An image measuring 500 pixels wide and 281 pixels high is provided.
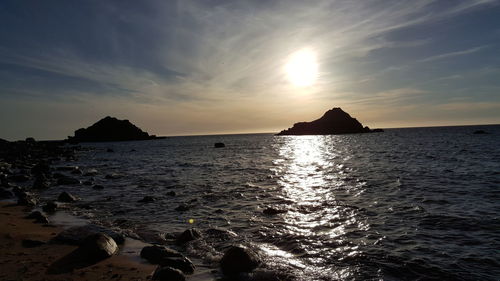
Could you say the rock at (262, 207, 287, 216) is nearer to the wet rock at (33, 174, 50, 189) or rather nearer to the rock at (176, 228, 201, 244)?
the rock at (176, 228, 201, 244)

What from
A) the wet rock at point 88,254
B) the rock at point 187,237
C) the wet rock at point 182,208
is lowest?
the wet rock at point 182,208

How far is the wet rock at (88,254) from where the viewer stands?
823cm

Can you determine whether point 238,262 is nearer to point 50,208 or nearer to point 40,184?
point 50,208

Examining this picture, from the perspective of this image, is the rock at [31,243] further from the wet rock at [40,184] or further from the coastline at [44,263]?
the wet rock at [40,184]

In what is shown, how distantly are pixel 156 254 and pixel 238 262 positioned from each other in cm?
267

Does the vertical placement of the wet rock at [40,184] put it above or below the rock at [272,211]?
above

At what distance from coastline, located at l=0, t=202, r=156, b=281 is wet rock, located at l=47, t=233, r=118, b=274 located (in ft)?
0.61

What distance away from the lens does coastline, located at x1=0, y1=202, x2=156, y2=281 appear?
299 inches

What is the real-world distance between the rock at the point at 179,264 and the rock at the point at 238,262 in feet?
3.11

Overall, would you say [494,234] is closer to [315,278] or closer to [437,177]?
[315,278]

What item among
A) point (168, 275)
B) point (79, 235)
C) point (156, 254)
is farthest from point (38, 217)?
point (168, 275)

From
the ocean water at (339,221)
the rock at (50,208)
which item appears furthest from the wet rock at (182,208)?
the rock at (50,208)

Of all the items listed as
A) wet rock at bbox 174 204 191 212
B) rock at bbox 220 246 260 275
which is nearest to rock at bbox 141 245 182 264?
rock at bbox 220 246 260 275

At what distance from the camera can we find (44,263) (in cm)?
835
